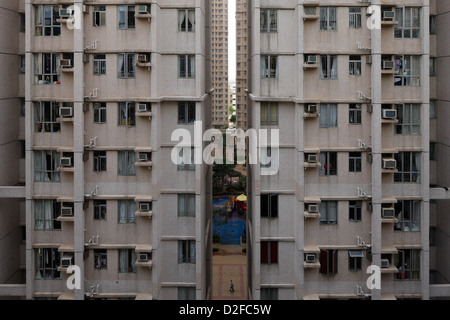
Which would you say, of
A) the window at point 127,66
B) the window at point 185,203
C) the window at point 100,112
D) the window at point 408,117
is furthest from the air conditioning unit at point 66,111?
the window at point 408,117

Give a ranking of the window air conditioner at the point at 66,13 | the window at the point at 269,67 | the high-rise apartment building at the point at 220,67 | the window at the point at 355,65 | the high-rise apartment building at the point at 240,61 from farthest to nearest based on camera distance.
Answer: the high-rise apartment building at the point at 220,67, the high-rise apartment building at the point at 240,61, the window at the point at 269,67, the window at the point at 355,65, the window air conditioner at the point at 66,13

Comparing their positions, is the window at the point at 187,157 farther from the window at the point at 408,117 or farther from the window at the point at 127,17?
the window at the point at 408,117

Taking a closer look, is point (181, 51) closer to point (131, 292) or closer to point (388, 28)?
point (388, 28)

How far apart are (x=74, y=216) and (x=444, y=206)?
40.0 feet

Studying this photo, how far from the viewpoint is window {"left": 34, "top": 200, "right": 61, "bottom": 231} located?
14703mm

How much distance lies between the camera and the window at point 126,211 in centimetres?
1459

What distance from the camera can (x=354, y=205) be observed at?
14.5 metres

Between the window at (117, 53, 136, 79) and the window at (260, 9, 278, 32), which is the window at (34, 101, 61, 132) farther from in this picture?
the window at (260, 9, 278, 32)

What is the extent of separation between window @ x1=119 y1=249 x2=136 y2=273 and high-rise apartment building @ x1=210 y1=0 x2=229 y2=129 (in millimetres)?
50114

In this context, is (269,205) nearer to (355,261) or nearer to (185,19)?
(355,261)

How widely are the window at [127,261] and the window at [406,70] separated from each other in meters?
9.75

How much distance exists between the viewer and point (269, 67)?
14.7 metres

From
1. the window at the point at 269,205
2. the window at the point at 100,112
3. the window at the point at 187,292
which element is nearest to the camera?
the window at the point at 100,112

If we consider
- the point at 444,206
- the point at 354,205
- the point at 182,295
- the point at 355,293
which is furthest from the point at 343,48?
the point at 182,295
